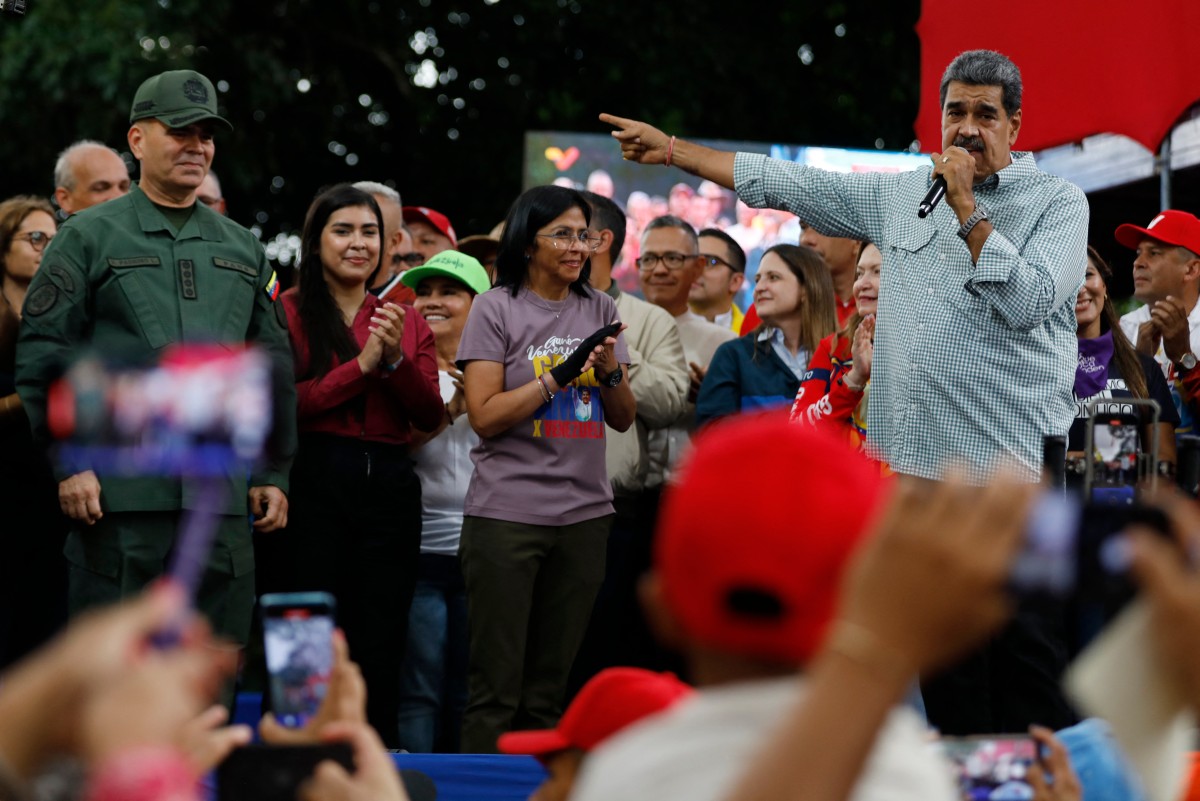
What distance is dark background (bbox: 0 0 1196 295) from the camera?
1412 centimetres

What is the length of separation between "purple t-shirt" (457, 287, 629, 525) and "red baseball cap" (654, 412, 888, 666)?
373 centimetres

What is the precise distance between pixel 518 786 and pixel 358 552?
4.37ft

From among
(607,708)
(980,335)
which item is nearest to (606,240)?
(980,335)

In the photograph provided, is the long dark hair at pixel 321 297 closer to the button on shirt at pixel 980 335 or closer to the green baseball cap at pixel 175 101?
the green baseball cap at pixel 175 101

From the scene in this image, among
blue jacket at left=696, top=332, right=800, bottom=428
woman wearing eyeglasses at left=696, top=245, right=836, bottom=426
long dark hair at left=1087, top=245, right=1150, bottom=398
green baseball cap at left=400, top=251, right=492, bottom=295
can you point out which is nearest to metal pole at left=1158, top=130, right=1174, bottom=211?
long dark hair at left=1087, top=245, right=1150, bottom=398

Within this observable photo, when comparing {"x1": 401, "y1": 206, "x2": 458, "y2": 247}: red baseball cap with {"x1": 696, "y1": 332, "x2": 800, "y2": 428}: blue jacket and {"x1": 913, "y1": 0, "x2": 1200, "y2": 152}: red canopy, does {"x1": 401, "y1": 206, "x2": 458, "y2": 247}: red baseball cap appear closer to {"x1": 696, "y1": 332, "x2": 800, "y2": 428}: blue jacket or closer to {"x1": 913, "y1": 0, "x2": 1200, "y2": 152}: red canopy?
{"x1": 696, "y1": 332, "x2": 800, "y2": 428}: blue jacket

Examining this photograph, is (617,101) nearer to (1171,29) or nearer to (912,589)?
(1171,29)

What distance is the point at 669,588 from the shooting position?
1.44 m

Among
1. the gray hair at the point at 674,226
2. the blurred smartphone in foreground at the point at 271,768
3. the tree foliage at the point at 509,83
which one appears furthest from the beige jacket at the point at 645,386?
the tree foliage at the point at 509,83

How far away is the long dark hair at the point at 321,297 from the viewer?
17.7 feet

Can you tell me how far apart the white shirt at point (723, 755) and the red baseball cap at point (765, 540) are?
0.05 meters

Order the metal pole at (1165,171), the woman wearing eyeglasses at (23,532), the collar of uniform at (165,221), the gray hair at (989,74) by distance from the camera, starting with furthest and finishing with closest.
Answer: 1. the metal pole at (1165,171)
2. the woman wearing eyeglasses at (23,532)
3. the collar of uniform at (165,221)
4. the gray hair at (989,74)

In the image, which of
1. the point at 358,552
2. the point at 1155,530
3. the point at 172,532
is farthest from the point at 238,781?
the point at 358,552

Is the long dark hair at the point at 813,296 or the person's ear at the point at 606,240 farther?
the person's ear at the point at 606,240
